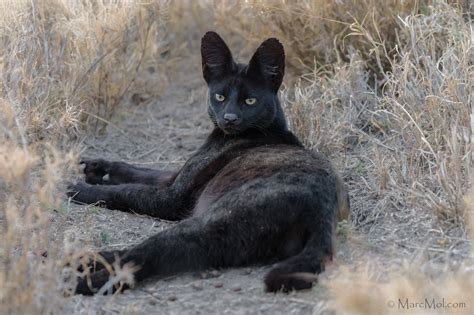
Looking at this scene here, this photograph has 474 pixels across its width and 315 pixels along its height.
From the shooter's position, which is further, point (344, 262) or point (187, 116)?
point (187, 116)

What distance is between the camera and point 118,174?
552 cm

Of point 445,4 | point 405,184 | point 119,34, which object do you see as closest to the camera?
point 405,184

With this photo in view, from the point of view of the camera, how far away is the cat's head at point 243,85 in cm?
493

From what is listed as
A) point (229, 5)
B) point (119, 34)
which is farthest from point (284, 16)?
point (119, 34)

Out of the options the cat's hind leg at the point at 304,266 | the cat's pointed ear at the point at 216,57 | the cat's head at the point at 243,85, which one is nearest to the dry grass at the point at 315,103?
the cat's hind leg at the point at 304,266

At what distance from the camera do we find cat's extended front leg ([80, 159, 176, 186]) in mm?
5406

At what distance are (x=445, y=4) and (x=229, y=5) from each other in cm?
234

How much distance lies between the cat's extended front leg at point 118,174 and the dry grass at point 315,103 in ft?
1.01

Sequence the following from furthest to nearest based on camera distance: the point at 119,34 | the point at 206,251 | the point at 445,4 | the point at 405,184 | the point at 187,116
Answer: the point at 187,116 < the point at 119,34 < the point at 445,4 < the point at 405,184 < the point at 206,251

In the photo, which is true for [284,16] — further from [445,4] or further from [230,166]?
[230,166]

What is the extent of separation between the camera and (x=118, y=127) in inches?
264

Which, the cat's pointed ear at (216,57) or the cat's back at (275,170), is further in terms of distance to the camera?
the cat's pointed ear at (216,57)

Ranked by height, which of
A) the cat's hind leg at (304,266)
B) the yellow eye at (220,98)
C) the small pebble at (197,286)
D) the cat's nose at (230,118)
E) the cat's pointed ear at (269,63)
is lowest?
the small pebble at (197,286)

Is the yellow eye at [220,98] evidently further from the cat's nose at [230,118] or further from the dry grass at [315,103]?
the dry grass at [315,103]
